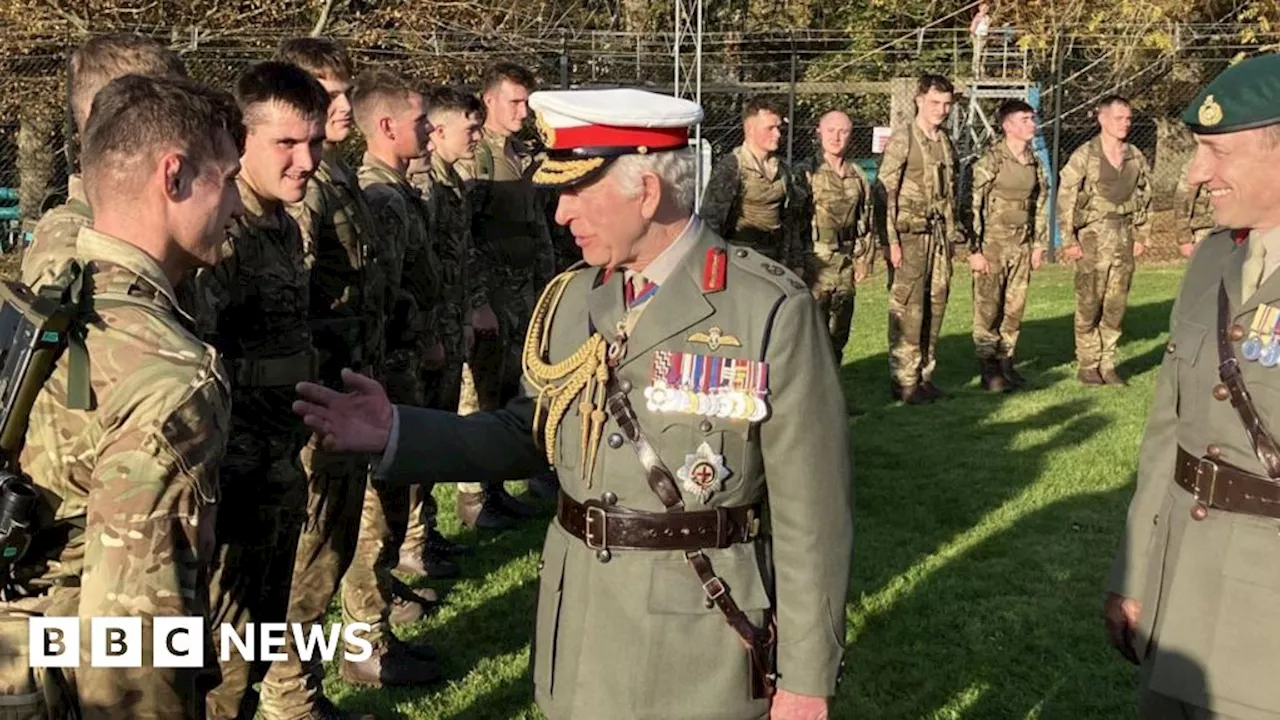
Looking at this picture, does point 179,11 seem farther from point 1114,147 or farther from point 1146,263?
point 1146,263

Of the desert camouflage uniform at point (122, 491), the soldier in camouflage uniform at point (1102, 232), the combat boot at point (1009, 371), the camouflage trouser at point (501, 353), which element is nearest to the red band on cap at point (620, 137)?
the desert camouflage uniform at point (122, 491)

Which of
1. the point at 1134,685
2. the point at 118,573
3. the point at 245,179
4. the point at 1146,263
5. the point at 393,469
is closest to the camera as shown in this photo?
the point at 118,573

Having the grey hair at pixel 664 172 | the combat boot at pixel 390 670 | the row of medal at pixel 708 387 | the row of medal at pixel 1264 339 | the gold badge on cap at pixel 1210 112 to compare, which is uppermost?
the gold badge on cap at pixel 1210 112

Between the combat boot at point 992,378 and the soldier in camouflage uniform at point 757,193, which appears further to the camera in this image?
the combat boot at point 992,378

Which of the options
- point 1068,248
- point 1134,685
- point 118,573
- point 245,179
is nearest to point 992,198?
point 1068,248

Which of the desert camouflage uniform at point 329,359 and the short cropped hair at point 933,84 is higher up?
the short cropped hair at point 933,84

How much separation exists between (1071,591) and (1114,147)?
19.1 ft

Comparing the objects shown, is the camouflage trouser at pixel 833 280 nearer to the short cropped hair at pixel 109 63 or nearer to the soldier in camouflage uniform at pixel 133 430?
the short cropped hair at pixel 109 63

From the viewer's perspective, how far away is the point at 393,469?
9.59 ft

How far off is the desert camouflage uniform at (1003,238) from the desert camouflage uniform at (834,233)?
50.3 inches

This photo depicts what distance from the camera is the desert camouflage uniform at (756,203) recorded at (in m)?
9.66

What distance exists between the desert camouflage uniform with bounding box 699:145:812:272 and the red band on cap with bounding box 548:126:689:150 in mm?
6895

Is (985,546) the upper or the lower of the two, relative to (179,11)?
lower

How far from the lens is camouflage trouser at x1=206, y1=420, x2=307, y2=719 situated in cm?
381
